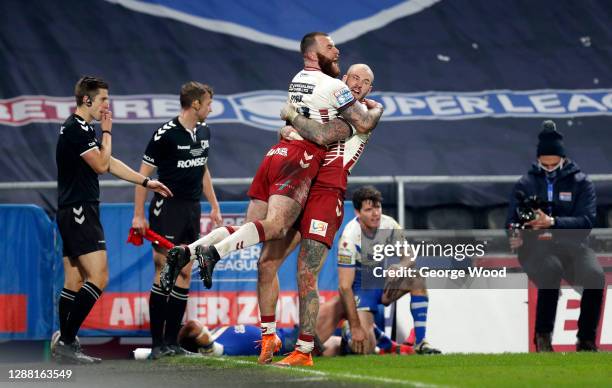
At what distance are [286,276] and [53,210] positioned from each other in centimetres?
304

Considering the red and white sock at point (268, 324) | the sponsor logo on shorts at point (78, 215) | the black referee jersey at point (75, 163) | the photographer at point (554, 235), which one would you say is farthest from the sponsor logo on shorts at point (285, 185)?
the photographer at point (554, 235)

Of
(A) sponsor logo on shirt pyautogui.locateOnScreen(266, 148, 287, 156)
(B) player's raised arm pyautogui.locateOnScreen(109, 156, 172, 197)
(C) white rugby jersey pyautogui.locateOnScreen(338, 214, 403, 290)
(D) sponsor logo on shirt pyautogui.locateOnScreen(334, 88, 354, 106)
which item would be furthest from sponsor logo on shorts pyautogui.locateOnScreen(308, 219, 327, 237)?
(C) white rugby jersey pyautogui.locateOnScreen(338, 214, 403, 290)

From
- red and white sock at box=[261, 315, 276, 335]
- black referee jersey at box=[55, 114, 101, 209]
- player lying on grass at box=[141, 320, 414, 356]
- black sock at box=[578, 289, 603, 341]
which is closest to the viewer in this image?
red and white sock at box=[261, 315, 276, 335]

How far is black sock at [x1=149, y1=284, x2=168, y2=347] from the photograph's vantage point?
34.7 ft

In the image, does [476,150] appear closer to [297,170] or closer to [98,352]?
[98,352]

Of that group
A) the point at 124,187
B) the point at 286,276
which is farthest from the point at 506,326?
the point at 124,187

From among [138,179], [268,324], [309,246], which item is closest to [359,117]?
[309,246]

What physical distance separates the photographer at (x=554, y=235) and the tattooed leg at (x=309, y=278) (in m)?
3.14

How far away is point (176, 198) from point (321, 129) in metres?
2.19

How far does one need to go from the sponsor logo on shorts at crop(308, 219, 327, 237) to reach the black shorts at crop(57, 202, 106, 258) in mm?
2084

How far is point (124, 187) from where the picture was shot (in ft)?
46.6

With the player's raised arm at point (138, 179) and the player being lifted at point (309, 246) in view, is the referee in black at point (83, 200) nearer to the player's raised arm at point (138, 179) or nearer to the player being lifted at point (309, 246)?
the player's raised arm at point (138, 179)

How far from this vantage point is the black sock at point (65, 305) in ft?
33.3

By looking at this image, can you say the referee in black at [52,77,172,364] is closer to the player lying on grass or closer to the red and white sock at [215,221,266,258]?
the player lying on grass
